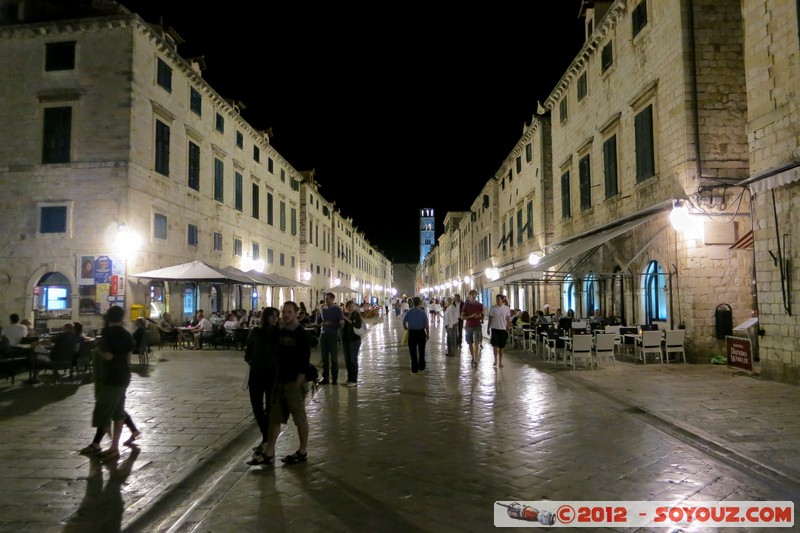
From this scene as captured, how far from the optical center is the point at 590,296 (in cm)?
2025

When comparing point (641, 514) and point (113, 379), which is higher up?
point (113, 379)

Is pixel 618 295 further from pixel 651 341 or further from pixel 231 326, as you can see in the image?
pixel 231 326

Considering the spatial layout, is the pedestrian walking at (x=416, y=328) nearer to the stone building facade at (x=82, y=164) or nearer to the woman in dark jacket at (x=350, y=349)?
the woman in dark jacket at (x=350, y=349)

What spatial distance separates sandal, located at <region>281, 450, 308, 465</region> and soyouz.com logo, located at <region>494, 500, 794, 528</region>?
2.16 meters

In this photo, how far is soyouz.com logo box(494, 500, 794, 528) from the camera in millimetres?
4043

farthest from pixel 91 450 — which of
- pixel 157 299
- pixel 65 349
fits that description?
pixel 157 299

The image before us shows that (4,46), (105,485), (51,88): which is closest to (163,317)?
(51,88)

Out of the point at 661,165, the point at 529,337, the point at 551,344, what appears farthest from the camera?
the point at 529,337

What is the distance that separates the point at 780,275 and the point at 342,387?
8.34m

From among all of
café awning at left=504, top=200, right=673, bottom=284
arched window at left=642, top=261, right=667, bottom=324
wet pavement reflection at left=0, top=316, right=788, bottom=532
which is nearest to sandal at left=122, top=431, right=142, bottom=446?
wet pavement reflection at left=0, top=316, right=788, bottom=532

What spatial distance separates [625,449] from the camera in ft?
19.5

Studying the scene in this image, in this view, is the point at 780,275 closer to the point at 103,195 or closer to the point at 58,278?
the point at 103,195

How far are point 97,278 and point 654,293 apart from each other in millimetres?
17159

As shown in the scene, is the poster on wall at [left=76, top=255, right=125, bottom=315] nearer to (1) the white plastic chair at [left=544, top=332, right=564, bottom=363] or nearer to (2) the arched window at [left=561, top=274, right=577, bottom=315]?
(1) the white plastic chair at [left=544, top=332, right=564, bottom=363]
